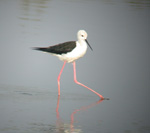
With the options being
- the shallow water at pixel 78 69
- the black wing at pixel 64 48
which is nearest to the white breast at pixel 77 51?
the black wing at pixel 64 48

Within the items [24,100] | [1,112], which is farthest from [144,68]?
[1,112]

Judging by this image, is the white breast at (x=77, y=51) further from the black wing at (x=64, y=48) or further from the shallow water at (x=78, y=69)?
the shallow water at (x=78, y=69)

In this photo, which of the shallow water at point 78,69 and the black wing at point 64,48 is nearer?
the shallow water at point 78,69

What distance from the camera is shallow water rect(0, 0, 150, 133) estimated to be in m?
5.00

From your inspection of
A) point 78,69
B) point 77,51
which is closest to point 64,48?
point 77,51

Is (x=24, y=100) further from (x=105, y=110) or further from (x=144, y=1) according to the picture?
(x=144, y=1)

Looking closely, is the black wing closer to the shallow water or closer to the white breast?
the white breast

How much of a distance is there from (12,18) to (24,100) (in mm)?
5746

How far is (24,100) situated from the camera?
580 centimetres

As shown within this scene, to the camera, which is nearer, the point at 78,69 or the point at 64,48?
the point at 64,48

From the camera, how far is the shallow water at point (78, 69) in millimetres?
4996

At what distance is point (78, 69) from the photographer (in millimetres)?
8055

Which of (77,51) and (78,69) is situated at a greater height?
(77,51)

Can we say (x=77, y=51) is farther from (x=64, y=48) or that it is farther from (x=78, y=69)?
(x=78, y=69)
